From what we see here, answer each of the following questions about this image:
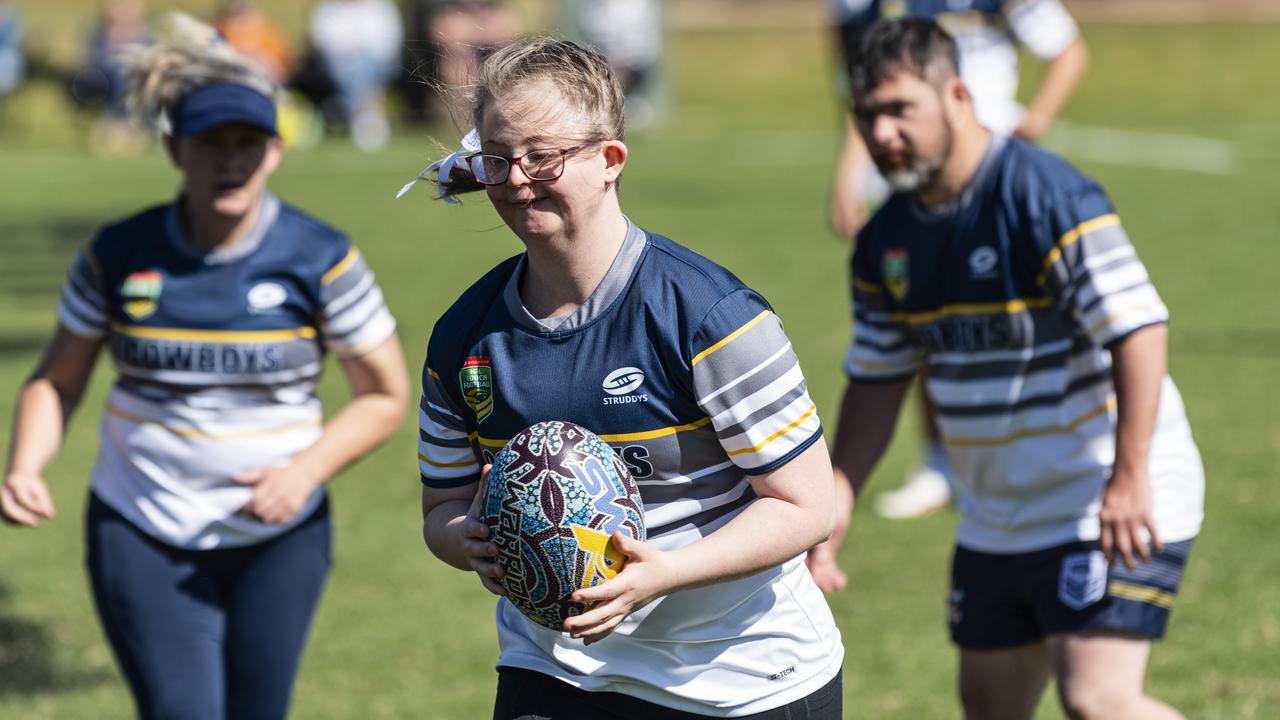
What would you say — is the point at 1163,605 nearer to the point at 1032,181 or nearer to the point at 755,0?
the point at 1032,181

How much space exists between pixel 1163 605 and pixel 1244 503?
187 inches

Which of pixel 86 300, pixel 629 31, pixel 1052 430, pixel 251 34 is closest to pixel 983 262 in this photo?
pixel 1052 430

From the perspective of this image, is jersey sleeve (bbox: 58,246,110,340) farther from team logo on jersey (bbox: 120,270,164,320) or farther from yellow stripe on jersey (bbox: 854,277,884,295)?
yellow stripe on jersey (bbox: 854,277,884,295)

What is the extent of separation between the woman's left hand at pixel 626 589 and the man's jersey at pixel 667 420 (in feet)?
0.92

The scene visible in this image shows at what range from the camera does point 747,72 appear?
1647 inches

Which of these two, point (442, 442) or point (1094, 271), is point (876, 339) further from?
point (442, 442)

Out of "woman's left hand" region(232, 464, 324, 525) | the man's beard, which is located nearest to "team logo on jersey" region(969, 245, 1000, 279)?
the man's beard

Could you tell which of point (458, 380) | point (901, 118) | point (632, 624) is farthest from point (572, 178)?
point (901, 118)

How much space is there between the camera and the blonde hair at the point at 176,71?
484 cm

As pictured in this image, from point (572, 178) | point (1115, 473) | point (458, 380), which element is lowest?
point (1115, 473)

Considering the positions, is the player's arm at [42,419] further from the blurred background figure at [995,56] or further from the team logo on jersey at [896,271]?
the blurred background figure at [995,56]

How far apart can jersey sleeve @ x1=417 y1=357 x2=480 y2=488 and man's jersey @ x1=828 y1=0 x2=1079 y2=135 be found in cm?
485

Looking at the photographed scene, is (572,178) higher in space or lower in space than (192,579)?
higher

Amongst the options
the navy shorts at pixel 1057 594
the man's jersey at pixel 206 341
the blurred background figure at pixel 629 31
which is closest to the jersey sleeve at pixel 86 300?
the man's jersey at pixel 206 341
